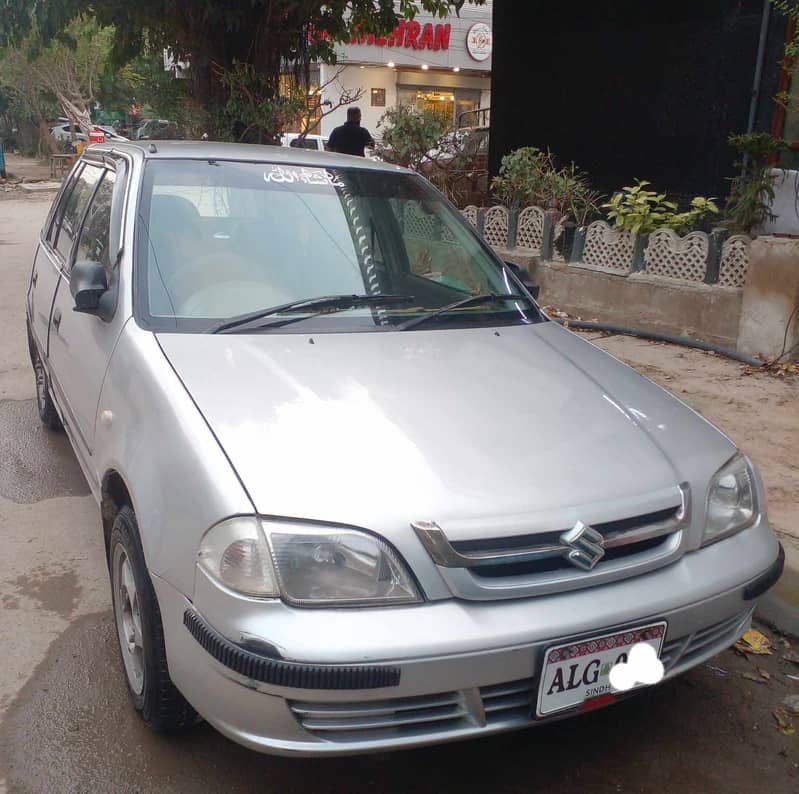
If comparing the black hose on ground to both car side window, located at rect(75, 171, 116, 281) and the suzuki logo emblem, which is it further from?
the suzuki logo emblem

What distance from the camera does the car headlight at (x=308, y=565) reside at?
6.33 ft

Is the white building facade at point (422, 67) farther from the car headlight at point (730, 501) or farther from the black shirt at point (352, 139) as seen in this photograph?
the car headlight at point (730, 501)

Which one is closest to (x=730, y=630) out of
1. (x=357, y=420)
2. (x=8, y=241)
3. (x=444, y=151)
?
(x=357, y=420)

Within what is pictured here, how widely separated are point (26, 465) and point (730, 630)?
3633 millimetres

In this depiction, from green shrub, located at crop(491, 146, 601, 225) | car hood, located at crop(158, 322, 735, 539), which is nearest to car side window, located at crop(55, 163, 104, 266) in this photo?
car hood, located at crop(158, 322, 735, 539)

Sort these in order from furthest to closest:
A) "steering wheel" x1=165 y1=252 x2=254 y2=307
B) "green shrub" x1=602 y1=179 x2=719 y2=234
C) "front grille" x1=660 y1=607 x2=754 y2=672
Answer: "green shrub" x1=602 y1=179 x2=719 y2=234 < "steering wheel" x1=165 y1=252 x2=254 y2=307 < "front grille" x1=660 y1=607 x2=754 y2=672

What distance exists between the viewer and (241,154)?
3.52 metres

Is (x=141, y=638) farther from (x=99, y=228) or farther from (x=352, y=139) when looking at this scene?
(x=352, y=139)

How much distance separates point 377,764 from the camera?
2.43 m

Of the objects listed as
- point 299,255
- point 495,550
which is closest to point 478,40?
point 299,255

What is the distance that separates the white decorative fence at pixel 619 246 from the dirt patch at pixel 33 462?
179 inches

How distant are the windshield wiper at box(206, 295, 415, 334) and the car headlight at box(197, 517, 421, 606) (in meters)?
1.01

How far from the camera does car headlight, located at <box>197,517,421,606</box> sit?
6.33ft

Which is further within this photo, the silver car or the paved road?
the paved road
